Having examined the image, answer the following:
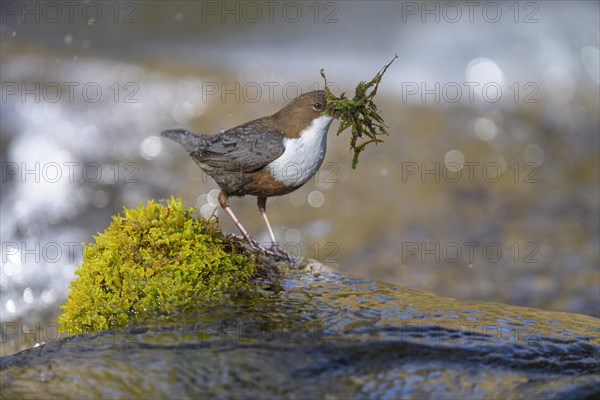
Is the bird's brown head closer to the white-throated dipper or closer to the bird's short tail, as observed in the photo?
the white-throated dipper

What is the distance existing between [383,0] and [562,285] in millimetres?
5785

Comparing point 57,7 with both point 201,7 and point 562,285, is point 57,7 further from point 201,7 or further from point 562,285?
point 562,285

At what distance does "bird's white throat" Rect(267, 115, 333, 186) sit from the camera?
4.12 m

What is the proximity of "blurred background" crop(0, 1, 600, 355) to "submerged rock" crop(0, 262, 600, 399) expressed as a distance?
3.93 m

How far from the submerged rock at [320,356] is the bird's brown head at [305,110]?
3.11 feet

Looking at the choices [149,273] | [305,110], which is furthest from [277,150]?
[149,273]

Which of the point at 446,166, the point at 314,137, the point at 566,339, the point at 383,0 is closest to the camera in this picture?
the point at 566,339

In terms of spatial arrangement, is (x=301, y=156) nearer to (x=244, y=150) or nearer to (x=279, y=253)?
(x=244, y=150)

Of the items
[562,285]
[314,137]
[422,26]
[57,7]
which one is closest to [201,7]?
[57,7]

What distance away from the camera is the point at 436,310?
147 inches

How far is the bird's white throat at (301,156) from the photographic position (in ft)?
13.5

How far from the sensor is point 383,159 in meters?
8.48

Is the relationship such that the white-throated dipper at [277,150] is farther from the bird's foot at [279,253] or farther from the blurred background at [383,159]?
the blurred background at [383,159]

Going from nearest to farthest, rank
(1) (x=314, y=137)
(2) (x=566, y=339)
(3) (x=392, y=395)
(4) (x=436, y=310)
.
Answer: (3) (x=392, y=395), (2) (x=566, y=339), (4) (x=436, y=310), (1) (x=314, y=137)
